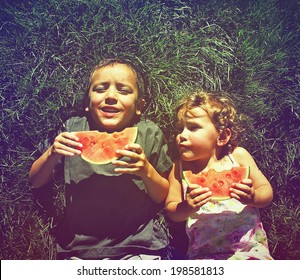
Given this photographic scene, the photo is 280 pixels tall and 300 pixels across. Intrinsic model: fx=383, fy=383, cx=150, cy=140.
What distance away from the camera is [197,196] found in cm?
161

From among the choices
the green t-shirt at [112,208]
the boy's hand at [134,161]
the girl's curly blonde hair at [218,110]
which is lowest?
the green t-shirt at [112,208]

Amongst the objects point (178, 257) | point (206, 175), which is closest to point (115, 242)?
point (178, 257)

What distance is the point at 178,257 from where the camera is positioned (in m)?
1.83

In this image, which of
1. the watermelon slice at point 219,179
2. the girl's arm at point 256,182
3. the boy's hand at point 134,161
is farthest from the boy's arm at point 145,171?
the girl's arm at point 256,182

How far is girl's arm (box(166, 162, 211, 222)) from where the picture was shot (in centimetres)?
159

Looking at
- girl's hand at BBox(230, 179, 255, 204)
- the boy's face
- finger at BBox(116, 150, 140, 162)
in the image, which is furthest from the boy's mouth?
girl's hand at BBox(230, 179, 255, 204)

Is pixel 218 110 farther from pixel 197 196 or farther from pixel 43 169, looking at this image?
pixel 43 169

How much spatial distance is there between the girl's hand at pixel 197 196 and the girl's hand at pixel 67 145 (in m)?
0.52

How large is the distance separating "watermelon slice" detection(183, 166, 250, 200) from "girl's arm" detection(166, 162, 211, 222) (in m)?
0.07

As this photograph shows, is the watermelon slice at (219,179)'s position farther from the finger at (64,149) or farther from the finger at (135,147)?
the finger at (64,149)

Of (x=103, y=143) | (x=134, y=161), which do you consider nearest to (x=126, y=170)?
(x=134, y=161)

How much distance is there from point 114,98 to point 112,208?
1.68ft

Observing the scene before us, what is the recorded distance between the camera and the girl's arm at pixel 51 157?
171 centimetres

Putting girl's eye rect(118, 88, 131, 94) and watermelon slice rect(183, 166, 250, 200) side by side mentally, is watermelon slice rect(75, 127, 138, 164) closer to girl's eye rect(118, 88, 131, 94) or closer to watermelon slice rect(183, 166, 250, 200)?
girl's eye rect(118, 88, 131, 94)
